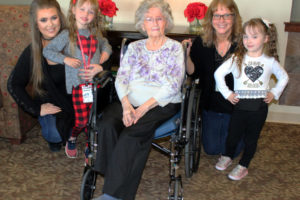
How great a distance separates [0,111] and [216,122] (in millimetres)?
1829

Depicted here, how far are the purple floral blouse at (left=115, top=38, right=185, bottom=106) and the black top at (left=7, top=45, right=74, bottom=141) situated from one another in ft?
1.86

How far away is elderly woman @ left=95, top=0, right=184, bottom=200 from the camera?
2.12m

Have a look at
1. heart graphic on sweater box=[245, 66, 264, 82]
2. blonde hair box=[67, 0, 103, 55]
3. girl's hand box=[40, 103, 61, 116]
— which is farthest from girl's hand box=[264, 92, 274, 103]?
girl's hand box=[40, 103, 61, 116]

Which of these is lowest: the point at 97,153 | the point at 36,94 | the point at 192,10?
the point at 97,153

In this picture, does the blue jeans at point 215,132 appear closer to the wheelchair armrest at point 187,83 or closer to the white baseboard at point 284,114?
the wheelchair armrest at point 187,83

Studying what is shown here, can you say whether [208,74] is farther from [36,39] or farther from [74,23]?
[36,39]

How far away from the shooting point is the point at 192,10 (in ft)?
10.2

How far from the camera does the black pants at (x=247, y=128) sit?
2.54 meters

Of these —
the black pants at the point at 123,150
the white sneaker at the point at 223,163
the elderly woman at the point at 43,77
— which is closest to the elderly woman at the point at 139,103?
the black pants at the point at 123,150

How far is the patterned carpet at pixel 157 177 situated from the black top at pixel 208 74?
48cm

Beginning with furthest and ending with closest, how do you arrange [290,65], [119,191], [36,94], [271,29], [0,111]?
[290,65] < [0,111] < [36,94] < [271,29] < [119,191]

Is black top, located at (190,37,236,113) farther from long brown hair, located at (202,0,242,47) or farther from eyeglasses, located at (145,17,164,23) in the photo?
eyeglasses, located at (145,17,164,23)

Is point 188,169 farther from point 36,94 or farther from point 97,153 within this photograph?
point 36,94

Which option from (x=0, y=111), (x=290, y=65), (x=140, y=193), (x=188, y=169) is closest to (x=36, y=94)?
(x=0, y=111)
